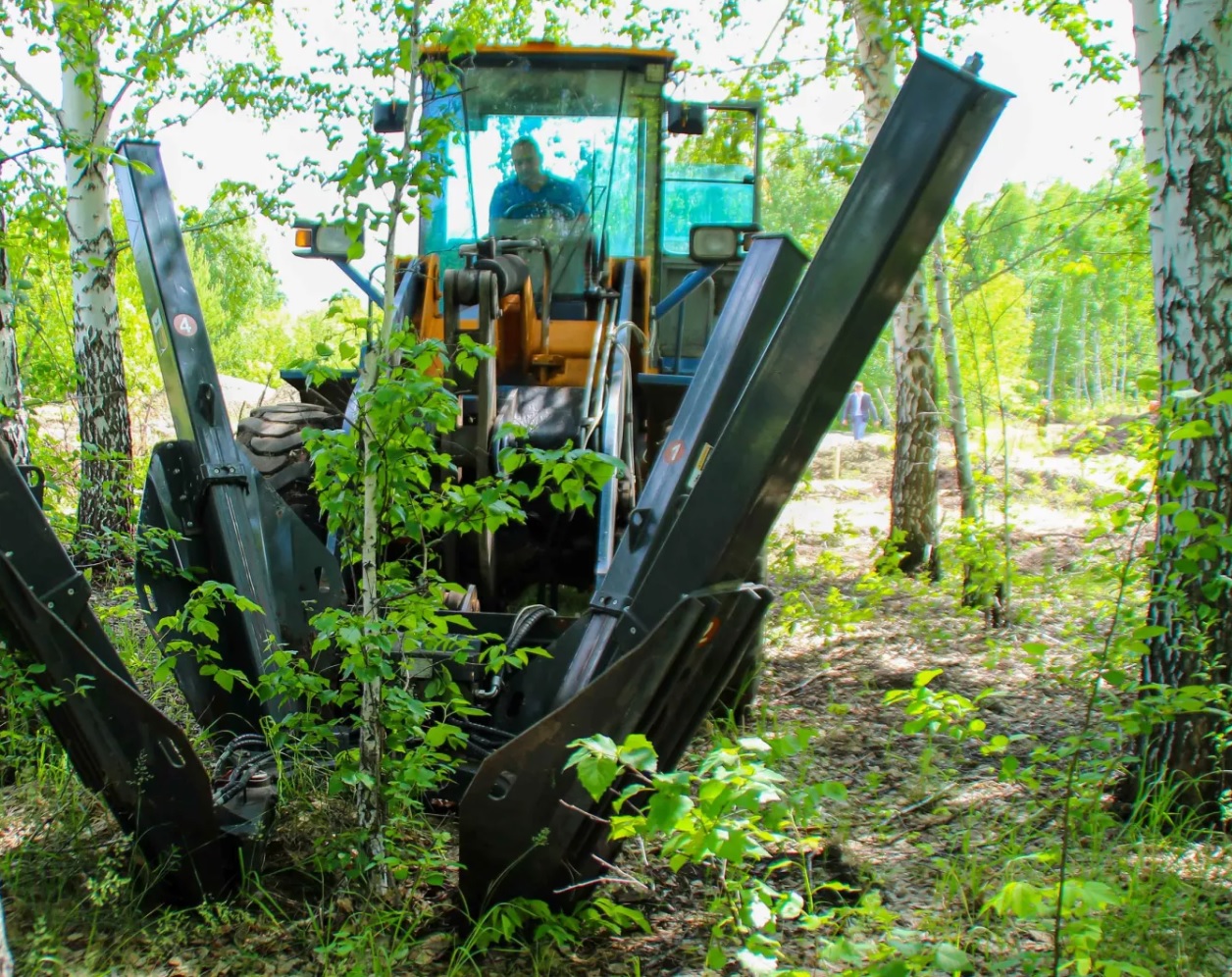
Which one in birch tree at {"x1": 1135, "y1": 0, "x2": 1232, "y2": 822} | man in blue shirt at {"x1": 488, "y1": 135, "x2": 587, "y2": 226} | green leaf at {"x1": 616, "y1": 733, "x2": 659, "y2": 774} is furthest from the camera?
man in blue shirt at {"x1": 488, "y1": 135, "x2": 587, "y2": 226}

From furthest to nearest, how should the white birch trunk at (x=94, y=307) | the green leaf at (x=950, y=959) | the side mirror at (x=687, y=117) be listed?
the white birch trunk at (x=94, y=307) < the side mirror at (x=687, y=117) < the green leaf at (x=950, y=959)

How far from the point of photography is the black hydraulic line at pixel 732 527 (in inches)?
88.3

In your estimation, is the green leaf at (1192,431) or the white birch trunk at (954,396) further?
the white birch trunk at (954,396)

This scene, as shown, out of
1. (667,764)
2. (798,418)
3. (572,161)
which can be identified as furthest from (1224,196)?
(572,161)

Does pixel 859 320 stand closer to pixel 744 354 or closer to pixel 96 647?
pixel 744 354

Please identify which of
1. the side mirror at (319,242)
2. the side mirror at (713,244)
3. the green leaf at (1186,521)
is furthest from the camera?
the side mirror at (713,244)

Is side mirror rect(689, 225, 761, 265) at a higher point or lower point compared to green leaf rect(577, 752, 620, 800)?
higher

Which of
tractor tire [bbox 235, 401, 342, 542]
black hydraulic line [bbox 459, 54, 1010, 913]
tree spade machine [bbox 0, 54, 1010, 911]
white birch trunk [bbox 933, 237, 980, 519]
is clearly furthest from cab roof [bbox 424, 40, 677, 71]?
black hydraulic line [bbox 459, 54, 1010, 913]

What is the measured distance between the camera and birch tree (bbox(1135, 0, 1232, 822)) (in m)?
3.45

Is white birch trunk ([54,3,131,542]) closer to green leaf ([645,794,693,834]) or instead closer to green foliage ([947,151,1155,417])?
green foliage ([947,151,1155,417])

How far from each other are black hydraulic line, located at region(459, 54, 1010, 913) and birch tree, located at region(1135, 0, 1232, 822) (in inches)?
64.5

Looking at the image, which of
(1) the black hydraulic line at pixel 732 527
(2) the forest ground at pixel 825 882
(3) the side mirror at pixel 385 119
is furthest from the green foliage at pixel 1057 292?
(3) the side mirror at pixel 385 119

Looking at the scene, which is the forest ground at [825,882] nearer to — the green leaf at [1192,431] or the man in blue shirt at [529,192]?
the green leaf at [1192,431]

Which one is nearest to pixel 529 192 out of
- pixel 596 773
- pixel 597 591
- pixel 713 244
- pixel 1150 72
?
pixel 713 244
